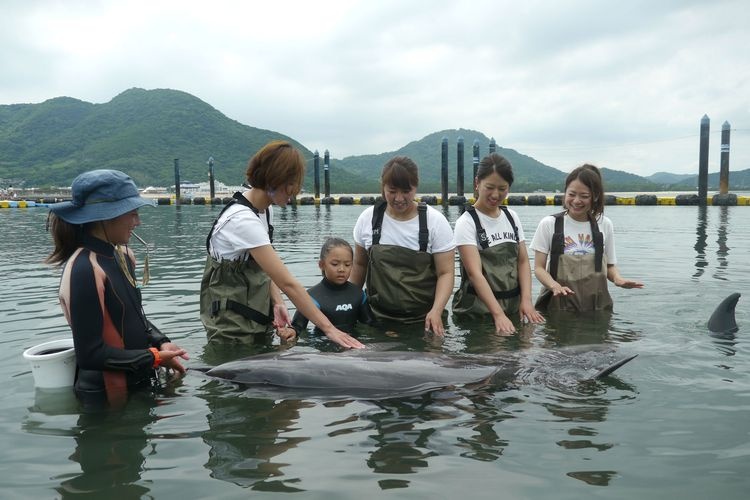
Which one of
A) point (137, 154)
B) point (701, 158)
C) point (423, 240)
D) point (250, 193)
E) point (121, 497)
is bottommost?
point (121, 497)

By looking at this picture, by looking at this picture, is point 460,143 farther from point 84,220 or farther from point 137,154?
point 137,154

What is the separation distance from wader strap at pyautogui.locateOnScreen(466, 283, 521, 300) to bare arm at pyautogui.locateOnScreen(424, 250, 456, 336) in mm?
582

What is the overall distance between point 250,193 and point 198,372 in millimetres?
1460

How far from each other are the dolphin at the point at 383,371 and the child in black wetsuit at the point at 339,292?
4.39 ft

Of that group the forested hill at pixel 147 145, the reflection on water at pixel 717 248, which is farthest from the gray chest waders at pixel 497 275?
the forested hill at pixel 147 145

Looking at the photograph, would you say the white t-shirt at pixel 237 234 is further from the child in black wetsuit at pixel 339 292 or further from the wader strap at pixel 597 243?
the wader strap at pixel 597 243

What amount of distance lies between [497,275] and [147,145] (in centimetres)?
11796

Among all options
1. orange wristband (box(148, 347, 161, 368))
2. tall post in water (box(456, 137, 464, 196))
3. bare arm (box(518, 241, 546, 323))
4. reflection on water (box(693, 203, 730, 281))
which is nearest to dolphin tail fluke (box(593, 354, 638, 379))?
bare arm (box(518, 241, 546, 323))

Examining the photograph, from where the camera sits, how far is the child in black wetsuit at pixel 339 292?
5996mm

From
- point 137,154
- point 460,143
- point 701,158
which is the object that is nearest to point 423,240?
point 701,158

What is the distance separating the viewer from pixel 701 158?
1167 inches

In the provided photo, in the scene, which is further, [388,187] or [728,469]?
[388,187]

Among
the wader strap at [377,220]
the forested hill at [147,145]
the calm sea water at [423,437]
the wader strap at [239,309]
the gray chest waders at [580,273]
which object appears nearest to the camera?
the calm sea water at [423,437]

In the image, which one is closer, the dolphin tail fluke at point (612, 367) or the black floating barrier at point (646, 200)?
the dolphin tail fluke at point (612, 367)
